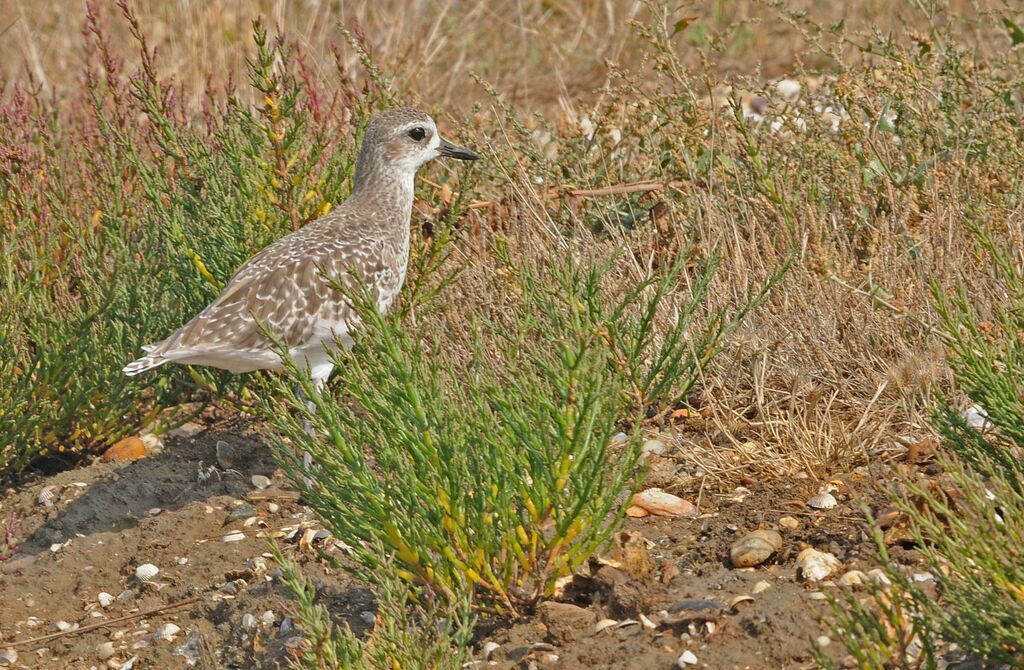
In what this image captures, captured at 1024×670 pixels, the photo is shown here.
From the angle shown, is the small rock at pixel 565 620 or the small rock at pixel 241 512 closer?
the small rock at pixel 565 620

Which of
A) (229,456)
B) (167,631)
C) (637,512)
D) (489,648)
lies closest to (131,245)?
(229,456)

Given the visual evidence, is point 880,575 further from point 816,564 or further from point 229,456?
point 229,456

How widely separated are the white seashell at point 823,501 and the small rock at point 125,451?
3.32 metres

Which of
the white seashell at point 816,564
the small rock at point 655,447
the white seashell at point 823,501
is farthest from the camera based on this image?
the small rock at point 655,447

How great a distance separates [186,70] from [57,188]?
308 cm

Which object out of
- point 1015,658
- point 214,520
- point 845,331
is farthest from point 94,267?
point 1015,658

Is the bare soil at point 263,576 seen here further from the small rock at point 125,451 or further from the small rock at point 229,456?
the small rock at point 125,451

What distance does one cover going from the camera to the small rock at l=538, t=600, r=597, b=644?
4098 mm

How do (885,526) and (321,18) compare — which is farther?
(321,18)

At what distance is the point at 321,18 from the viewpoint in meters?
10.6

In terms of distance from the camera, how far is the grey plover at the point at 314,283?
5.58 m

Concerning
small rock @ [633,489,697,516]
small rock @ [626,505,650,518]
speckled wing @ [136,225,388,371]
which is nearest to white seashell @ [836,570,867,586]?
small rock @ [633,489,697,516]

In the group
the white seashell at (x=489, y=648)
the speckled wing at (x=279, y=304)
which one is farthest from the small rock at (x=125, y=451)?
the white seashell at (x=489, y=648)

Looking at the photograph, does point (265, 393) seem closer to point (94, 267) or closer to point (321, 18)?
point (94, 267)
